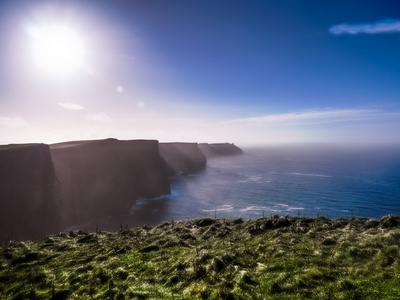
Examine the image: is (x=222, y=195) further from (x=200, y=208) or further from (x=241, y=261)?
(x=241, y=261)

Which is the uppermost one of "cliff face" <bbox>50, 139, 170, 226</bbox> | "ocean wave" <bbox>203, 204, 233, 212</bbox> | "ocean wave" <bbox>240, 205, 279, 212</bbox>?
"cliff face" <bbox>50, 139, 170, 226</bbox>

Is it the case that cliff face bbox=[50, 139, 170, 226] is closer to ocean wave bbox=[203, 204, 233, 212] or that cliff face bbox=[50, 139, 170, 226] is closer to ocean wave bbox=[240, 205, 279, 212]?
ocean wave bbox=[203, 204, 233, 212]

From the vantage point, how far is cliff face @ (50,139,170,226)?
101 meters

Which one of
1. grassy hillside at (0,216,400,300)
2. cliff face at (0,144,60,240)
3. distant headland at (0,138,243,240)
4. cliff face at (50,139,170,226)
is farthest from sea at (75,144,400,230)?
grassy hillside at (0,216,400,300)

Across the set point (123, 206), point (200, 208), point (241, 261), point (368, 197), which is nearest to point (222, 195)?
point (200, 208)

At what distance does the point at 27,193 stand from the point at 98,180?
34.9 meters

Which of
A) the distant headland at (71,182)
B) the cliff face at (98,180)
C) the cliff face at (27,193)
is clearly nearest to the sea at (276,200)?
the cliff face at (98,180)

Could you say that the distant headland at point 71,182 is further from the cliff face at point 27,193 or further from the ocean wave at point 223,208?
the ocean wave at point 223,208

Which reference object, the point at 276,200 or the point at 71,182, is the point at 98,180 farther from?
the point at 276,200

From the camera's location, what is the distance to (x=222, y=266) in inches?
866

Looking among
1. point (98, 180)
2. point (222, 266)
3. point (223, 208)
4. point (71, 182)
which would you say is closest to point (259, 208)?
point (223, 208)

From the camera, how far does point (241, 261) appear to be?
23.3m

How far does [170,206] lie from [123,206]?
2105 cm

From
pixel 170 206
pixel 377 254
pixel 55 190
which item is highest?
pixel 377 254
